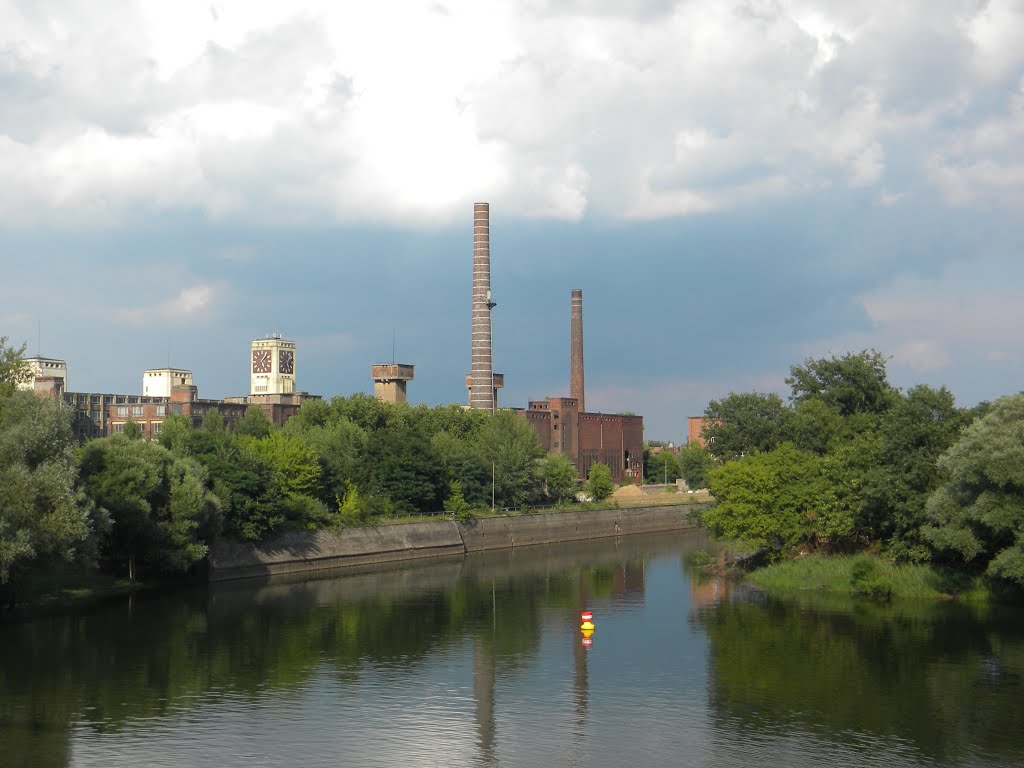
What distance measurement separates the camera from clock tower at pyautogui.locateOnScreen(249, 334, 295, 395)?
7741 inches

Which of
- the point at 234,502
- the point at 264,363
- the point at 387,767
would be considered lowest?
the point at 387,767

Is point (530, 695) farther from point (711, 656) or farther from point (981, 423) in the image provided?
point (981, 423)

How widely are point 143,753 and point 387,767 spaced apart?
21.0 ft

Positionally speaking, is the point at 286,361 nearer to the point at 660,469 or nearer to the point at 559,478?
the point at 660,469

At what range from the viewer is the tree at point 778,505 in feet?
191

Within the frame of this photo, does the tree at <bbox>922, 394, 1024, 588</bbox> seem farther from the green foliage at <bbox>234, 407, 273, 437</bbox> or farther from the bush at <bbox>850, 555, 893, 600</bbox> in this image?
the green foliage at <bbox>234, 407, 273, 437</bbox>

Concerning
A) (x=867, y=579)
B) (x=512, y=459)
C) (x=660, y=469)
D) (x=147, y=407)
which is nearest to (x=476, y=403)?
(x=512, y=459)

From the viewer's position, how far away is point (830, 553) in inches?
2386

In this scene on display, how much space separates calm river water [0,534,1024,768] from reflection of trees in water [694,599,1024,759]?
117 mm

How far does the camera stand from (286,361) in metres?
199

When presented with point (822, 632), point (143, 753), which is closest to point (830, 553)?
point (822, 632)

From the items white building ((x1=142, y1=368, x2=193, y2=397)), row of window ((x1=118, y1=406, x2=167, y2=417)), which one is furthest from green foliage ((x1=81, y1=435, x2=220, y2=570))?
white building ((x1=142, y1=368, x2=193, y2=397))

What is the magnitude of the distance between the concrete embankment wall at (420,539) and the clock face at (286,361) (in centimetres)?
9992

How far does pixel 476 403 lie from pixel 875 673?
91.1 m
